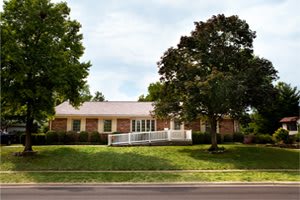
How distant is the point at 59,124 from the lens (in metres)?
36.8

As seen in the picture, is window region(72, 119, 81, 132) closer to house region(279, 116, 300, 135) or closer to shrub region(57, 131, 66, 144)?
shrub region(57, 131, 66, 144)

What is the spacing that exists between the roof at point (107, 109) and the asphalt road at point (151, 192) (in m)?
20.7

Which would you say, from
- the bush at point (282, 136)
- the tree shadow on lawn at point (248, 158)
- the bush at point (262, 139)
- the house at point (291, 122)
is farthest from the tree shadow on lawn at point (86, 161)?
the house at point (291, 122)

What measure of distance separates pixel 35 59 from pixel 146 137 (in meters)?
12.1

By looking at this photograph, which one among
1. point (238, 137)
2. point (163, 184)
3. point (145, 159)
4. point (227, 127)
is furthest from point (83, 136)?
point (163, 184)

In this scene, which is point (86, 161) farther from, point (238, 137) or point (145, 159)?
point (238, 137)

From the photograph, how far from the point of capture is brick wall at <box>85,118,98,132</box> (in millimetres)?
36906

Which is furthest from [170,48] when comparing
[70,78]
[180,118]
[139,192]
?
[139,192]

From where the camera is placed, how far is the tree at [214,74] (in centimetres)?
2395

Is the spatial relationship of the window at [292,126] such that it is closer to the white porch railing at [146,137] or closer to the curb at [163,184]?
the white porch railing at [146,137]

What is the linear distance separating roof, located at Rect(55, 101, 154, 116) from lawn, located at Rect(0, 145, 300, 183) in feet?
33.8

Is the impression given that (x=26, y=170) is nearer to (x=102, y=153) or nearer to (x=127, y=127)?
(x=102, y=153)

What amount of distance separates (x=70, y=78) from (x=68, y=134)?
A: 393 inches

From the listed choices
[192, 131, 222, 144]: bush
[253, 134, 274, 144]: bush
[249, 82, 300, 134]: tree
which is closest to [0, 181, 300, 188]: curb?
[192, 131, 222, 144]: bush
